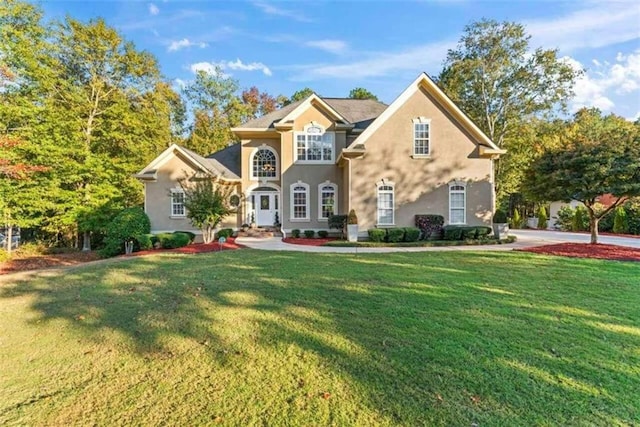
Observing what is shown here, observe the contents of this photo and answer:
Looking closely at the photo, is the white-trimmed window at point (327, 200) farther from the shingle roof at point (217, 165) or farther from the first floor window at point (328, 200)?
the shingle roof at point (217, 165)

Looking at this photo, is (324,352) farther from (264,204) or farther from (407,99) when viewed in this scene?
(264,204)

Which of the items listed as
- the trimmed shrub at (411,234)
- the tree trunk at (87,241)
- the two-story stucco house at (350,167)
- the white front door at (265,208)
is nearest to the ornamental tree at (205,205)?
the two-story stucco house at (350,167)

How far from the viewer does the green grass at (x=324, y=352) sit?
298 centimetres

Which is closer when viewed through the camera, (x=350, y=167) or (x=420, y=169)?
(x=350, y=167)

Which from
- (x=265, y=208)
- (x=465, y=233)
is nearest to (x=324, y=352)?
(x=465, y=233)

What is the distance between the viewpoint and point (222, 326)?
490 cm

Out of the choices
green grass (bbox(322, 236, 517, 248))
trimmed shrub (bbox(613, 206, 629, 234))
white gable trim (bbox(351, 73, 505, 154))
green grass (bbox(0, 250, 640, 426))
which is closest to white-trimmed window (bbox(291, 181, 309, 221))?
white gable trim (bbox(351, 73, 505, 154))

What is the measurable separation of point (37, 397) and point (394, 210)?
15.3 metres

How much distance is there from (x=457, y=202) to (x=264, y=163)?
36.9 feet

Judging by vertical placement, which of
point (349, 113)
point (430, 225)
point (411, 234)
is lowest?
point (411, 234)

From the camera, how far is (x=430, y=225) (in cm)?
1661

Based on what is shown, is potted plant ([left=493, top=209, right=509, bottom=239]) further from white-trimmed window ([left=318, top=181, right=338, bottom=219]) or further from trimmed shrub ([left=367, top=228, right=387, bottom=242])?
white-trimmed window ([left=318, top=181, right=338, bottom=219])

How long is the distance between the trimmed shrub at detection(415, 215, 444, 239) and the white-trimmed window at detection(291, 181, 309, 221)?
Answer: 20.7ft

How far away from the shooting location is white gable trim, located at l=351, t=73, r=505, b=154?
16.6m
